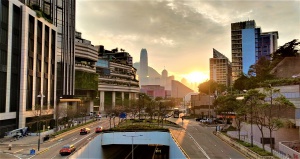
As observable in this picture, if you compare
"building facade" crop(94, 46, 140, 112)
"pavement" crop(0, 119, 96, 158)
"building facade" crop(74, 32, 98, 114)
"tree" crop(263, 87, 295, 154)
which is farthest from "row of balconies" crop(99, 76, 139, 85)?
"tree" crop(263, 87, 295, 154)

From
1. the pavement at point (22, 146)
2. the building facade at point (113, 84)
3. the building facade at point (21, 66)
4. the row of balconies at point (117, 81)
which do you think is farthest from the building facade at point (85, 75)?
the pavement at point (22, 146)

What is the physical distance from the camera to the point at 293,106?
45.7 m

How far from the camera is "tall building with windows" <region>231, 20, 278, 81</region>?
563ft

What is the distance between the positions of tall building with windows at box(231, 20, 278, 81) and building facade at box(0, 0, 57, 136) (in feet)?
407

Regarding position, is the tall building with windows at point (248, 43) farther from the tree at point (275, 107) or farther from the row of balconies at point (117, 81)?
the tree at point (275, 107)

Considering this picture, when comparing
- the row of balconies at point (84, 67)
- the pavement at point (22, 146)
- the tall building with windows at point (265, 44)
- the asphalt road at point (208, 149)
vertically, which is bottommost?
the asphalt road at point (208, 149)

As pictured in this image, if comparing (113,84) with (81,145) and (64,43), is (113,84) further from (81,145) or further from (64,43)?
(81,145)

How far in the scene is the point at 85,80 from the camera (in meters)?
122

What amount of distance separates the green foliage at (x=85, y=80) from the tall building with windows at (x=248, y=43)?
8962cm

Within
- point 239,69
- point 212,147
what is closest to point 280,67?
point 212,147

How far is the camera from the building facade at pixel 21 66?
60.1 metres

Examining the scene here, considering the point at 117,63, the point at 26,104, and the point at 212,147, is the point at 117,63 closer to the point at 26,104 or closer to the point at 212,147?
the point at 26,104

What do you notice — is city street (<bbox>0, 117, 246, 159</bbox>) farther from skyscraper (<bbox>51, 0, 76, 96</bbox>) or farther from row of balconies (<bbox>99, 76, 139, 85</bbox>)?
row of balconies (<bbox>99, 76, 139, 85</bbox>)

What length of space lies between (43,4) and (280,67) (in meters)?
74.5
